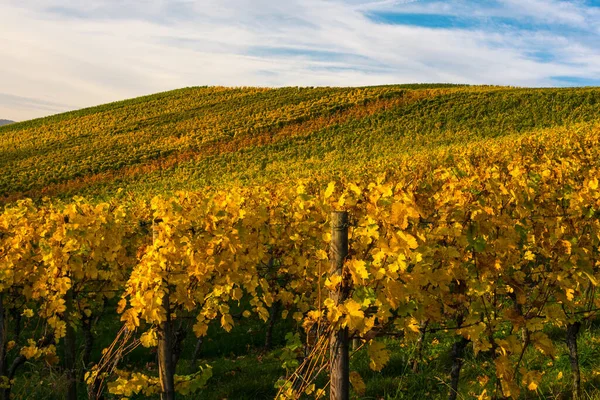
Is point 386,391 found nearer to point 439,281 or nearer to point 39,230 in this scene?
point 439,281

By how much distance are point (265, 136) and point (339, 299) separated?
137 ft

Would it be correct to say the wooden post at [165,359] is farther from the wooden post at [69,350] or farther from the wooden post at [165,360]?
the wooden post at [69,350]

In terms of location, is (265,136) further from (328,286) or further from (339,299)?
(328,286)

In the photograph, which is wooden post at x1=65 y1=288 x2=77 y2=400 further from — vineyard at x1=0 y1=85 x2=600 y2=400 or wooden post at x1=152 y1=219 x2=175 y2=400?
wooden post at x1=152 y1=219 x2=175 y2=400

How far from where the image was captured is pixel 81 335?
11695 mm

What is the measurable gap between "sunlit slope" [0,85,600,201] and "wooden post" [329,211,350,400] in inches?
960

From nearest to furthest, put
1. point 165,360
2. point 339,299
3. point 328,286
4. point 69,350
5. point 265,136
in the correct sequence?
point 328,286 → point 339,299 → point 165,360 → point 69,350 → point 265,136

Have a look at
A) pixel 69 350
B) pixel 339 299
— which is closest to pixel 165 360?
pixel 339 299

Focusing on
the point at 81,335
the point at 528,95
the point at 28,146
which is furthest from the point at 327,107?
the point at 81,335

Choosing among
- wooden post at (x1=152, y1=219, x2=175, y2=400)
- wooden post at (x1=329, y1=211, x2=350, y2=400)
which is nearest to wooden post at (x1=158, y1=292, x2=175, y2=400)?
wooden post at (x1=152, y1=219, x2=175, y2=400)

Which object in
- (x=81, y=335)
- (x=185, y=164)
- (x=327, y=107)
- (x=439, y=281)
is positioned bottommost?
(x=81, y=335)

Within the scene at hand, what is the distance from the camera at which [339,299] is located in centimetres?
334

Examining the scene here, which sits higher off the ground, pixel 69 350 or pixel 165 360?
pixel 165 360

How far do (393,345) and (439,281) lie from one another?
536 centimetres
